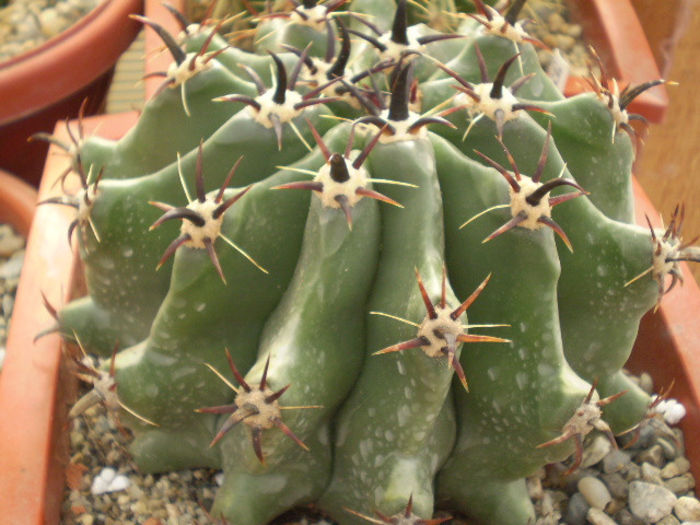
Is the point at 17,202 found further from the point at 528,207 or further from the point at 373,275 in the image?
the point at 528,207

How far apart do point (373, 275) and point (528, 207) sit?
17 centimetres

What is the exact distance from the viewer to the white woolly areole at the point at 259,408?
80 centimetres

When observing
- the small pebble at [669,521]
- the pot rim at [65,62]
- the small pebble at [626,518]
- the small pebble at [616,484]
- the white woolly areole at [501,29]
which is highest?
the white woolly areole at [501,29]

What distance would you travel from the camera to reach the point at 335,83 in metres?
0.95

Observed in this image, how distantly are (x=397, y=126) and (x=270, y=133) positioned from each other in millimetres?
146

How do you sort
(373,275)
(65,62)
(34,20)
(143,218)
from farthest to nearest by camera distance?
(34,20) → (65,62) → (143,218) → (373,275)

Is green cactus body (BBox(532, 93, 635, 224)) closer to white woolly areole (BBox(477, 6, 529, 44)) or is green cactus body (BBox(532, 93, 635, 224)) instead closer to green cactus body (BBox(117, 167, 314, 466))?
white woolly areole (BBox(477, 6, 529, 44))

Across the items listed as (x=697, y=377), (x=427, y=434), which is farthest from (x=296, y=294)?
→ (x=697, y=377)

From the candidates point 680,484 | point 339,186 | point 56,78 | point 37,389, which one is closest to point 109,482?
point 37,389

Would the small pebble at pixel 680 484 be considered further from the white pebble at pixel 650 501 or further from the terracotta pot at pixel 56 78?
the terracotta pot at pixel 56 78

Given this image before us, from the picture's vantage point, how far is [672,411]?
1.21 meters

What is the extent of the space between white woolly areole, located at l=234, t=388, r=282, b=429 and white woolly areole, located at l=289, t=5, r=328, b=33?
1.83 feet

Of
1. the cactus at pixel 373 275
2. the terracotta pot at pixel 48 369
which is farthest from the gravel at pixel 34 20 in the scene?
the cactus at pixel 373 275

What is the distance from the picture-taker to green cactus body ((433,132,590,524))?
841 millimetres
